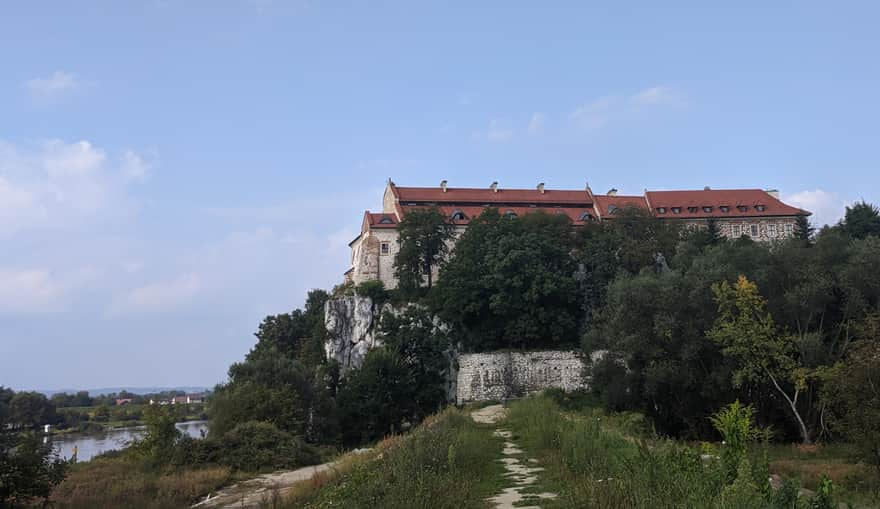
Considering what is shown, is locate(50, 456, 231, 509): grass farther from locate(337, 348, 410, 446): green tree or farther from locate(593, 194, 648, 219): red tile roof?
locate(593, 194, 648, 219): red tile roof

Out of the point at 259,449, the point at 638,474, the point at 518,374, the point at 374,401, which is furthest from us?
the point at 518,374

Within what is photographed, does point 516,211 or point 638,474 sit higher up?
point 516,211

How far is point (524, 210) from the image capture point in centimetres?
6481

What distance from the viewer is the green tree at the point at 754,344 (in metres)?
28.7

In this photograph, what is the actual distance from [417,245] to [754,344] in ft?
102

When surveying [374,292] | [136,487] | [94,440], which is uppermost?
[374,292]

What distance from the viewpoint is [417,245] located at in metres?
54.8

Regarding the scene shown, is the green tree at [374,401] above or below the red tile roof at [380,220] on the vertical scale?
below

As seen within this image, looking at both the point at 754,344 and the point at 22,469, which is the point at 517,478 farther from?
the point at 754,344

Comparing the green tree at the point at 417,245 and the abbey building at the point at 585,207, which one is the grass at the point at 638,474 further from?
the abbey building at the point at 585,207

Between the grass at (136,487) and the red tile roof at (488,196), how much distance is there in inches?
1702

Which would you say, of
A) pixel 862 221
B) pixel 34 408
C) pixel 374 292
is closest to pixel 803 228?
pixel 862 221

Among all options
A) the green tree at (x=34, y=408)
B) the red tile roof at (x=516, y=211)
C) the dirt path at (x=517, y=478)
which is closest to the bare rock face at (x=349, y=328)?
the red tile roof at (x=516, y=211)

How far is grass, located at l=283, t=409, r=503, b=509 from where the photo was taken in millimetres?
9891
